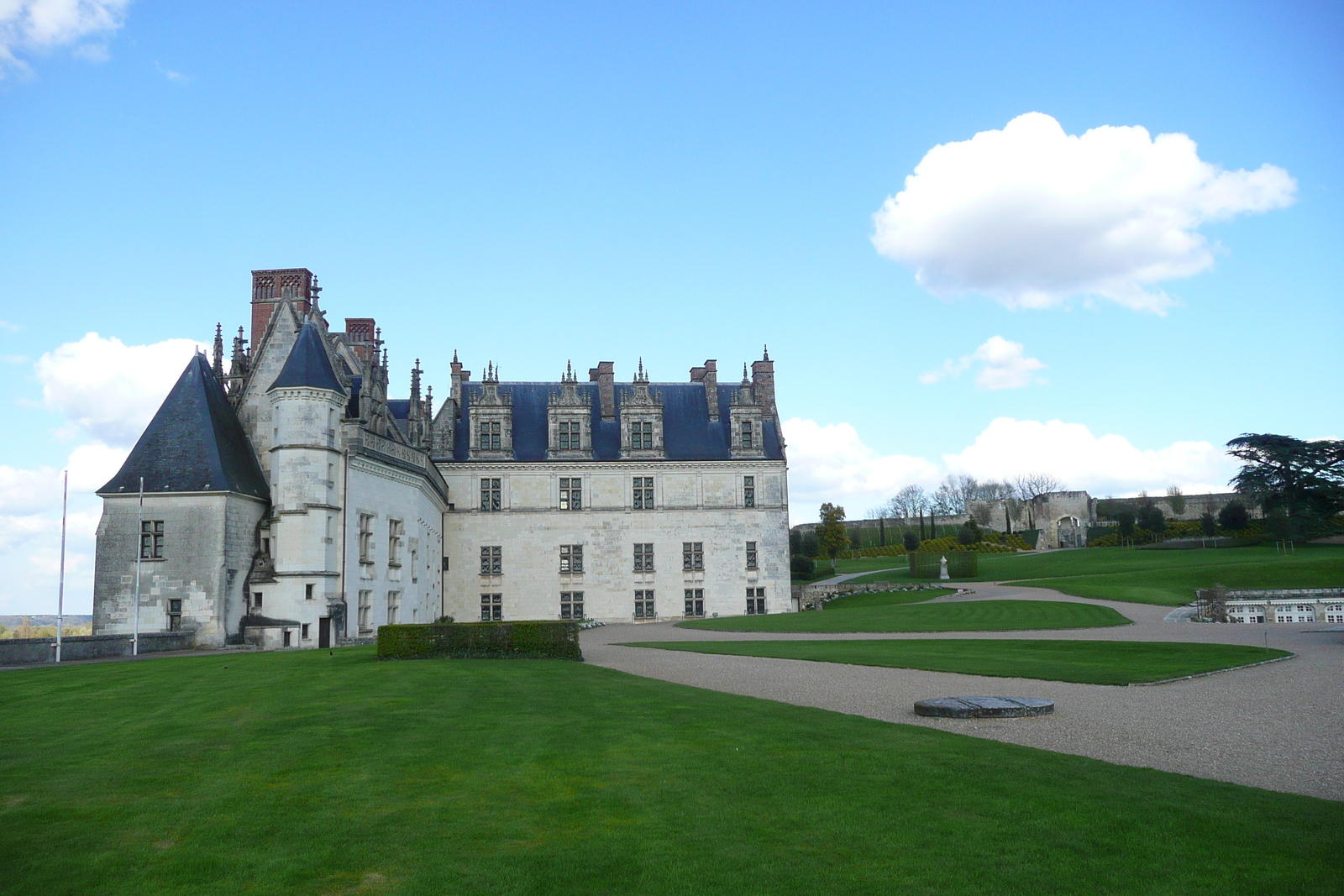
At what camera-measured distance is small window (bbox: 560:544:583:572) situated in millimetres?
52094

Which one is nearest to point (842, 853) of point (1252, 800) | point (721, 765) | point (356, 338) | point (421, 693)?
point (721, 765)

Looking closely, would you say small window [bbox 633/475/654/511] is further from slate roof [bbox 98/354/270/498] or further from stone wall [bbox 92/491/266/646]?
stone wall [bbox 92/491/266/646]

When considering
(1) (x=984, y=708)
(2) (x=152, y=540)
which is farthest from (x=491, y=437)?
(1) (x=984, y=708)

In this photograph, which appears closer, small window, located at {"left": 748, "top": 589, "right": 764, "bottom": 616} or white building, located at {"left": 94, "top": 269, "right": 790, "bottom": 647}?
white building, located at {"left": 94, "top": 269, "right": 790, "bottom": 647}

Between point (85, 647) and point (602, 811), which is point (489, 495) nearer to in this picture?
point (85, 647)

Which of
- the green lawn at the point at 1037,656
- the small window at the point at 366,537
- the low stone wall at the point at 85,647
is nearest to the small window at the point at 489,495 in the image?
the small window at the point at 366,537

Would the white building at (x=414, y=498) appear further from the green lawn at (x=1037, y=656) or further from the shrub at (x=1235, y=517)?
the shrub at (x=1235, y=517)

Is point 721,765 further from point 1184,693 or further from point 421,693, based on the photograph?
point 1184,693

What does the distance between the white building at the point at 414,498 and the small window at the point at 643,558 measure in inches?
3.9

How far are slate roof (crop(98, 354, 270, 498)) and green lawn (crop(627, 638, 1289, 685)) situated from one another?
16.3 m

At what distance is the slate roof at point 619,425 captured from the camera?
53.4 meters

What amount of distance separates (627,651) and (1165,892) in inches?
905

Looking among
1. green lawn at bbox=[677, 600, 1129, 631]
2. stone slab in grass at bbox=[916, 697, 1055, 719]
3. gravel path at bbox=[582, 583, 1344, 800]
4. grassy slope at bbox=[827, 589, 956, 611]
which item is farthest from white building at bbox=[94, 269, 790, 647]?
stone slab in grass at bbox=[916, 697, 1055, 719]

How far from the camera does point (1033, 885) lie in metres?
6.23
